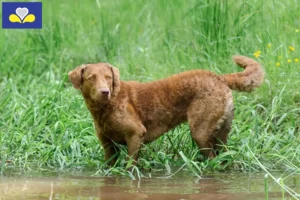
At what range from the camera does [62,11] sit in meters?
11.3

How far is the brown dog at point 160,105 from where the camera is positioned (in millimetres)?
7082

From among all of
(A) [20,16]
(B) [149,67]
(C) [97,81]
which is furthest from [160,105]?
(A) [20,16]

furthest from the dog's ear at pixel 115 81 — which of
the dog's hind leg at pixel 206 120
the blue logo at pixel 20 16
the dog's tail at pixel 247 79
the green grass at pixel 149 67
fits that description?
the blue logo at pixel 20 16

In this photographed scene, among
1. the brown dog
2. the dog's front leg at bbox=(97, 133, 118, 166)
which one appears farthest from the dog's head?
the dog's front leg at bbox=(97, 133, 118, 166)

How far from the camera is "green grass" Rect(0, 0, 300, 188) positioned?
736 cm

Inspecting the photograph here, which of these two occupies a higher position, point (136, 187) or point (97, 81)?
point (97, 81)

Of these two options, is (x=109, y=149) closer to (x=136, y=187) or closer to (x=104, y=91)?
(x=104, y=91)

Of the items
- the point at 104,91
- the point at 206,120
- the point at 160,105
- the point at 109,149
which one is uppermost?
the point at 104,91

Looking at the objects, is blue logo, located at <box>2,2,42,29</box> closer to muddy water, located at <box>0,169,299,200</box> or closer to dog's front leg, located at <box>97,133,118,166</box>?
dog's front leg, located at <box>97,133,118,166</box>

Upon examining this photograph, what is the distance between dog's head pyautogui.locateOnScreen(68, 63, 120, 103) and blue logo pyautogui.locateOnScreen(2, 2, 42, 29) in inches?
134

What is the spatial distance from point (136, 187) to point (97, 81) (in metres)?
1.00

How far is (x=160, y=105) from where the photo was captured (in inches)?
288

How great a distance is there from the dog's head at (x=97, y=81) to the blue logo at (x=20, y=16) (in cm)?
342

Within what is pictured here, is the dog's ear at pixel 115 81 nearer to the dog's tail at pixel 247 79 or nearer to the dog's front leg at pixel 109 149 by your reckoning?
the dog's front leg at pixel 109 149
